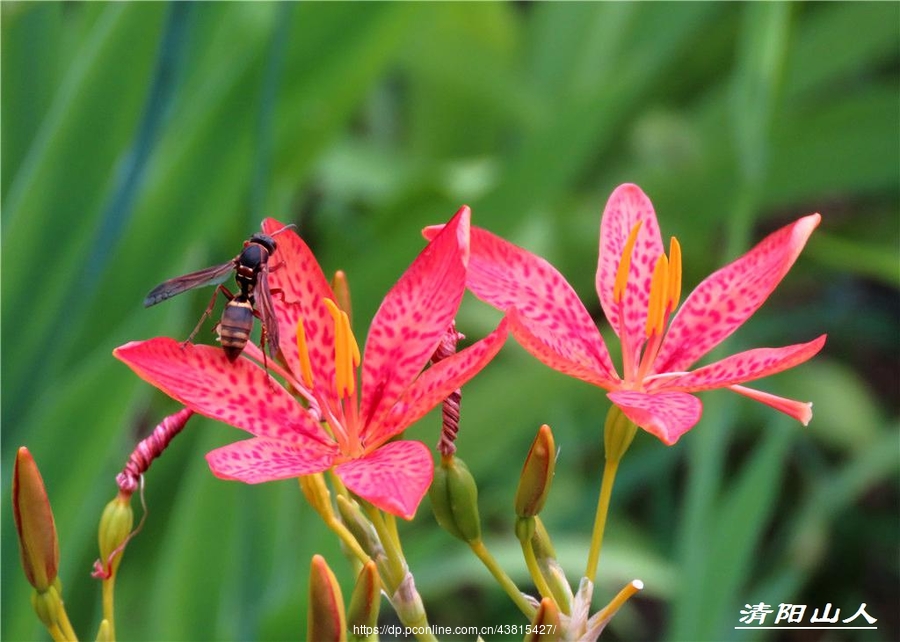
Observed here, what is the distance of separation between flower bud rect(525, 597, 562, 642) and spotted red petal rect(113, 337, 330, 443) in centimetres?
17

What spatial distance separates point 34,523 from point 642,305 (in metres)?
0.41

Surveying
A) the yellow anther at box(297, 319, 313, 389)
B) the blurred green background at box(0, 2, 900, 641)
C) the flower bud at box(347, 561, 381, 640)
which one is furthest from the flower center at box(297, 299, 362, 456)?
the blurred green background at box(0, 2, 900, 641)

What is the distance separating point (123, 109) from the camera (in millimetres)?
1153

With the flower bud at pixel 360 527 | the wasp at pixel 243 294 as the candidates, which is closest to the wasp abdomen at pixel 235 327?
the wasp at pixel 243 294

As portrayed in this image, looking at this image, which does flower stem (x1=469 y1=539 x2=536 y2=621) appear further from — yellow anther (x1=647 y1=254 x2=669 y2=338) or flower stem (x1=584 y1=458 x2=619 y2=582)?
yellow anther (x1=647 y1=254 x2=669 y2=338)

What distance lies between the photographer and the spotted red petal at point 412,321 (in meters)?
0.65

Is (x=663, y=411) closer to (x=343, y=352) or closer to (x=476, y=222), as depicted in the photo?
(x=343, y=352)

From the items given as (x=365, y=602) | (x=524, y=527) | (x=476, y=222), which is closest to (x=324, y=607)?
(x=365, y=602)

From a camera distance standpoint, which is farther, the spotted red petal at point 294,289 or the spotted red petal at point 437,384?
the spotted red petal at point 294,289

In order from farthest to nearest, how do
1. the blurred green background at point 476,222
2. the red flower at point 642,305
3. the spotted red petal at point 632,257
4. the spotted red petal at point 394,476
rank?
the blurred green background at point 476,222 < the spotted red petal at point 632,257 < the red flower at point 642,305 < the spotted red petal at point 394,476

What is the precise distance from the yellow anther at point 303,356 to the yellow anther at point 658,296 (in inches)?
8.6

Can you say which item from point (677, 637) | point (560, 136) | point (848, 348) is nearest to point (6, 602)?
point (677, 637)

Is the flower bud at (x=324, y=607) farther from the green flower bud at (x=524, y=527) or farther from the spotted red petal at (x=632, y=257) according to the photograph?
the spotted red petal at (x=632, y=257)

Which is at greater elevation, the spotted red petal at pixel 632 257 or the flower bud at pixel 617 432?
the spotted red petal at pixel 632 257
